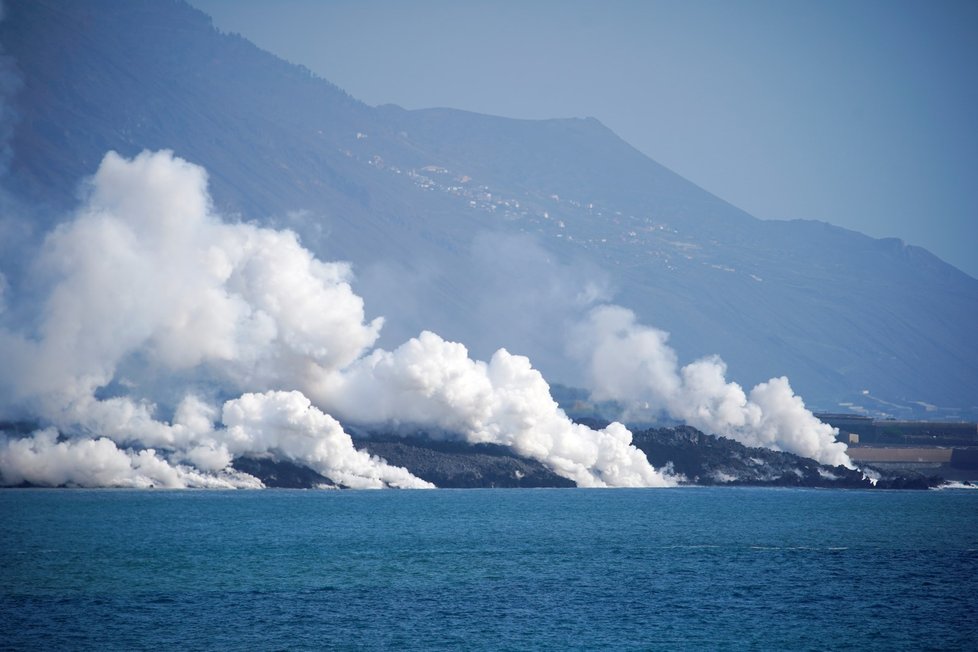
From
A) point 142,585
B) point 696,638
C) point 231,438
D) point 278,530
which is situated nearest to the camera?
point 696,638

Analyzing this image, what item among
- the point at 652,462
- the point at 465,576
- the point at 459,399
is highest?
the point at 459,399

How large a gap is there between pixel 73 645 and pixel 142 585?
16.7m

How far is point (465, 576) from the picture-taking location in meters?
82.7

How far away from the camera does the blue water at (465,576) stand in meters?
64.6

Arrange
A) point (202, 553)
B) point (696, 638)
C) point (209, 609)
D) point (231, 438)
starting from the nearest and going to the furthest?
point (696, 638), point (209, 609), point (202, 553), point (231, 438)

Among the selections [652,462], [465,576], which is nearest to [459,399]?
[652,462]

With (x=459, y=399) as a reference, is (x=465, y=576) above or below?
below

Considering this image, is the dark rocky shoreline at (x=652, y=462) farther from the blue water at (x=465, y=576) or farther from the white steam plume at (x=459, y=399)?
the blue water at (x=465, y=576)

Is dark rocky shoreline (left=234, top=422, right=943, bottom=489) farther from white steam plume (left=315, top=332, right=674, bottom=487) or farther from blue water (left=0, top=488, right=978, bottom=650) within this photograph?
blue water (left=0, top=488, right=978, bottom=650)

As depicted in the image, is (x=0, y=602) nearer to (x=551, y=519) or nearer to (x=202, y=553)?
(x=202, y=553)

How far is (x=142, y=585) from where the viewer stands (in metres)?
77.2

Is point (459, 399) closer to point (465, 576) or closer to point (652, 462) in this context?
point (652, 462)

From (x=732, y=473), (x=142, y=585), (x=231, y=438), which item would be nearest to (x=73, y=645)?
(x=142, y=585)

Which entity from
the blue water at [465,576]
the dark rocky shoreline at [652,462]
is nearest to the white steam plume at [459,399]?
the dark rocky shoreline at [652,462]
